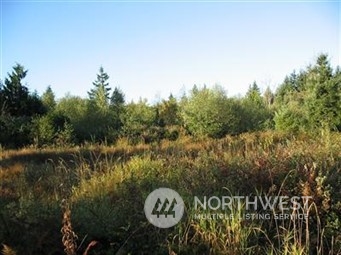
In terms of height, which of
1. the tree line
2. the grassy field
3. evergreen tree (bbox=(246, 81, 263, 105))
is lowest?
the grassy field


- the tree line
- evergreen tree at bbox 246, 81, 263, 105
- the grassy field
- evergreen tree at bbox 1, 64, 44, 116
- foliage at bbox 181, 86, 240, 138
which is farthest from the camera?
evergreen tree at bbox 246, 81, 263, 105

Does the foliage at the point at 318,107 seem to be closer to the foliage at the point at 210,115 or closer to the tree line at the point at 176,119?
the tree line at the point at 176,119

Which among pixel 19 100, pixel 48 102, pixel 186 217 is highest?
pixel 48 102

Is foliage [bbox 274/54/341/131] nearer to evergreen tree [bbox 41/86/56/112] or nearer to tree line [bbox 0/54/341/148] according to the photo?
tree line [bbox 0/54/341/148]

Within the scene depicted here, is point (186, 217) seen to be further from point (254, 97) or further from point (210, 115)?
point (254, 97)

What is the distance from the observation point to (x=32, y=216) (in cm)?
363

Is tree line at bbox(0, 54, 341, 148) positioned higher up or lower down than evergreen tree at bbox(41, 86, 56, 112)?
lower down

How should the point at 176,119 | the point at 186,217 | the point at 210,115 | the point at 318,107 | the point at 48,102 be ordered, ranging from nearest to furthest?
the point at 186,217, the point at 318,107, the point at 210,115, the point at 176,119, the point at 48,102

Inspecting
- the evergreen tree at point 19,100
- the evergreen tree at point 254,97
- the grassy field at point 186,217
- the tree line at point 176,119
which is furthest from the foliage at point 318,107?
the grassy field at point 186,217

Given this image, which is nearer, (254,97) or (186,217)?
(186,217)

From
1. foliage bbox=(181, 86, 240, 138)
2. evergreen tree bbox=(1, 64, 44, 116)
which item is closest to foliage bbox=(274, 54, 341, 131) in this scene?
foliage bbox=(181, 86, 240, 138)

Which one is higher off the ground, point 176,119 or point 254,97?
point 254,97

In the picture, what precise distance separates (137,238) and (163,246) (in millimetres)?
274

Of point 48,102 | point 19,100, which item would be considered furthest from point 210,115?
point 48,102
